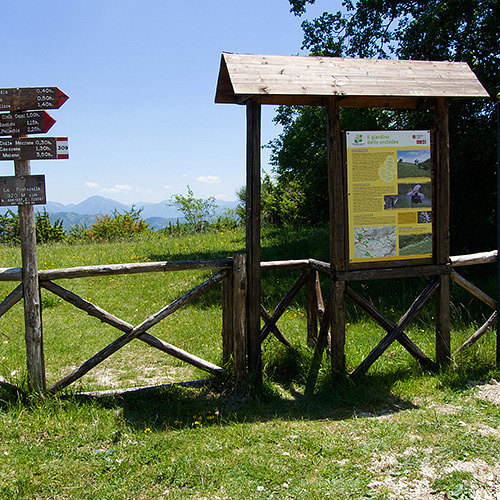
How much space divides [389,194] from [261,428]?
2899mm

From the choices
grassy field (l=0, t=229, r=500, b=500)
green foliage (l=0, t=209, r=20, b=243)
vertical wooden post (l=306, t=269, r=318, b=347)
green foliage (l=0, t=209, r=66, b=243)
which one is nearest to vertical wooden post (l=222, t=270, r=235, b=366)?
grassy field (l=0, t=229, r=500, b=500)

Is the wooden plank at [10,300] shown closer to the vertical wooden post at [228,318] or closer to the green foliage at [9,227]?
the vertical wooden post at [228,318]

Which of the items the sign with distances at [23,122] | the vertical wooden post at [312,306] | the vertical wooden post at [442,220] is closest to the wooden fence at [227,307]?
the vertical wooden post at [442,220]

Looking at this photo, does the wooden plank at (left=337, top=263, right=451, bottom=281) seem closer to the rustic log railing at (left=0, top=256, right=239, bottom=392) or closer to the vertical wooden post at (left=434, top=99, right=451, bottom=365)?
the vertical wooden post at (left=434, top=99, right=451, bottom=365)

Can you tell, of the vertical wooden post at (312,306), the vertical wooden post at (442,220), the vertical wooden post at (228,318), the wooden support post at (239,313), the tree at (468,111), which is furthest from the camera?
the tree at (468,111)

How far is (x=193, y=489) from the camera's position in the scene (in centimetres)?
345

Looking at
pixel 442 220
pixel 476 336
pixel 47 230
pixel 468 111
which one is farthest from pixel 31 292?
pixel 47 230

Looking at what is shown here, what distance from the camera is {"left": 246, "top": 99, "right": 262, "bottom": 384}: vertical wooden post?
5.09 metres

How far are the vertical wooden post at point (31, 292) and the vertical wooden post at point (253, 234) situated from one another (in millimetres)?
2173

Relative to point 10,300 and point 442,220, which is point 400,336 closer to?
point 442,220

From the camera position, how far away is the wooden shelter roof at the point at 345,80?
4930 millimetres

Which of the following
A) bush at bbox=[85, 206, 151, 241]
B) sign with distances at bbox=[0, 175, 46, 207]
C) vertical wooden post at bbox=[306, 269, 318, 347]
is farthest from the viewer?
bush at bbox=[85, 206, 151, 241]

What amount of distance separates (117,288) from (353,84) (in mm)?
7192

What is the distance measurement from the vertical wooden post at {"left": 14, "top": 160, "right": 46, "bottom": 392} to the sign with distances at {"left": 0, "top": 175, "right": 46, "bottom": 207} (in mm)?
86
